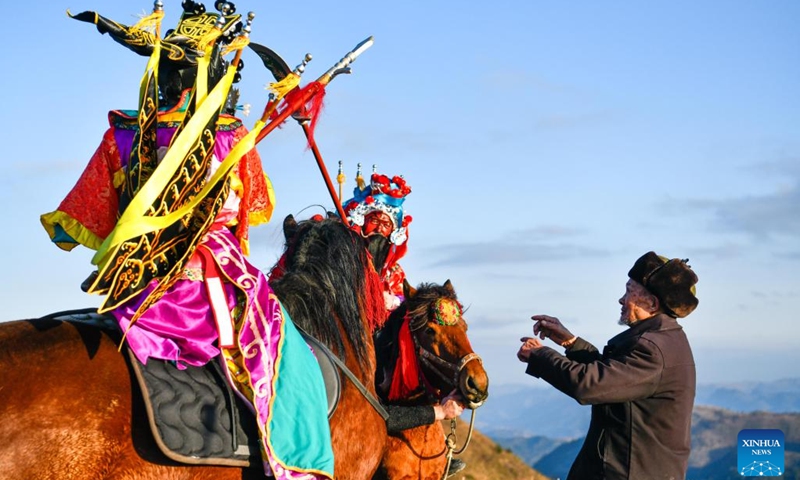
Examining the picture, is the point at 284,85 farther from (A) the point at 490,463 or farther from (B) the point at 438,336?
(A) the point at 490,463

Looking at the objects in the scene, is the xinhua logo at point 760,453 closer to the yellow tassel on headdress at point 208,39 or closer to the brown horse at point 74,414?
the brown horse at point 74,414

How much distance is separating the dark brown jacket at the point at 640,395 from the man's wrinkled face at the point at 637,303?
9 centimetres

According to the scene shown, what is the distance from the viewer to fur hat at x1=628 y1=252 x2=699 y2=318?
5633 millimetres

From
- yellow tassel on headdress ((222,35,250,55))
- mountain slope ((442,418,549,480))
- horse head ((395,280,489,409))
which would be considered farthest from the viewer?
mountain slope ((442,418,549,480))

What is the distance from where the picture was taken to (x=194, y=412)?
15.3 ft

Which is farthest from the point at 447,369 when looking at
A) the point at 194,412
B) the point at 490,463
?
the point at 490,463

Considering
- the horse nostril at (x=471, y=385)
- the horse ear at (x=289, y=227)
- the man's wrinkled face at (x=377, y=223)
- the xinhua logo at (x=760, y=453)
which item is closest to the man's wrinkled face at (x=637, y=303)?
the horse nostril at (x=471, y=385)

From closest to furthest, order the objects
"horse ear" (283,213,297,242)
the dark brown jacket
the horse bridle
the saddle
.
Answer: the saddle, the dark brown jacket, "horse ear" (283,213,297,242), the horse bridle

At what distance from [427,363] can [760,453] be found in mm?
4516

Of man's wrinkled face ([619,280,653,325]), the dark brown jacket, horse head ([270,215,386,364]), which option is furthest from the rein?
man's wrinkled face ([619,280,653,325])

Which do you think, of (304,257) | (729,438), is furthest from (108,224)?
(729,438)

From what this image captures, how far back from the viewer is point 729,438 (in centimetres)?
5784

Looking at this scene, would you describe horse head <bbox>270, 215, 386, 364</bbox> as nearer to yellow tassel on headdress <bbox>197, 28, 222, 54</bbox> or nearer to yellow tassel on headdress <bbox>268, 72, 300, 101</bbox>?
yellow tassel on headdress <bbox>268, 72, 300, 101</bbox>

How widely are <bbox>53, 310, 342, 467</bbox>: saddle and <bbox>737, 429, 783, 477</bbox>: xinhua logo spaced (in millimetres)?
6549
